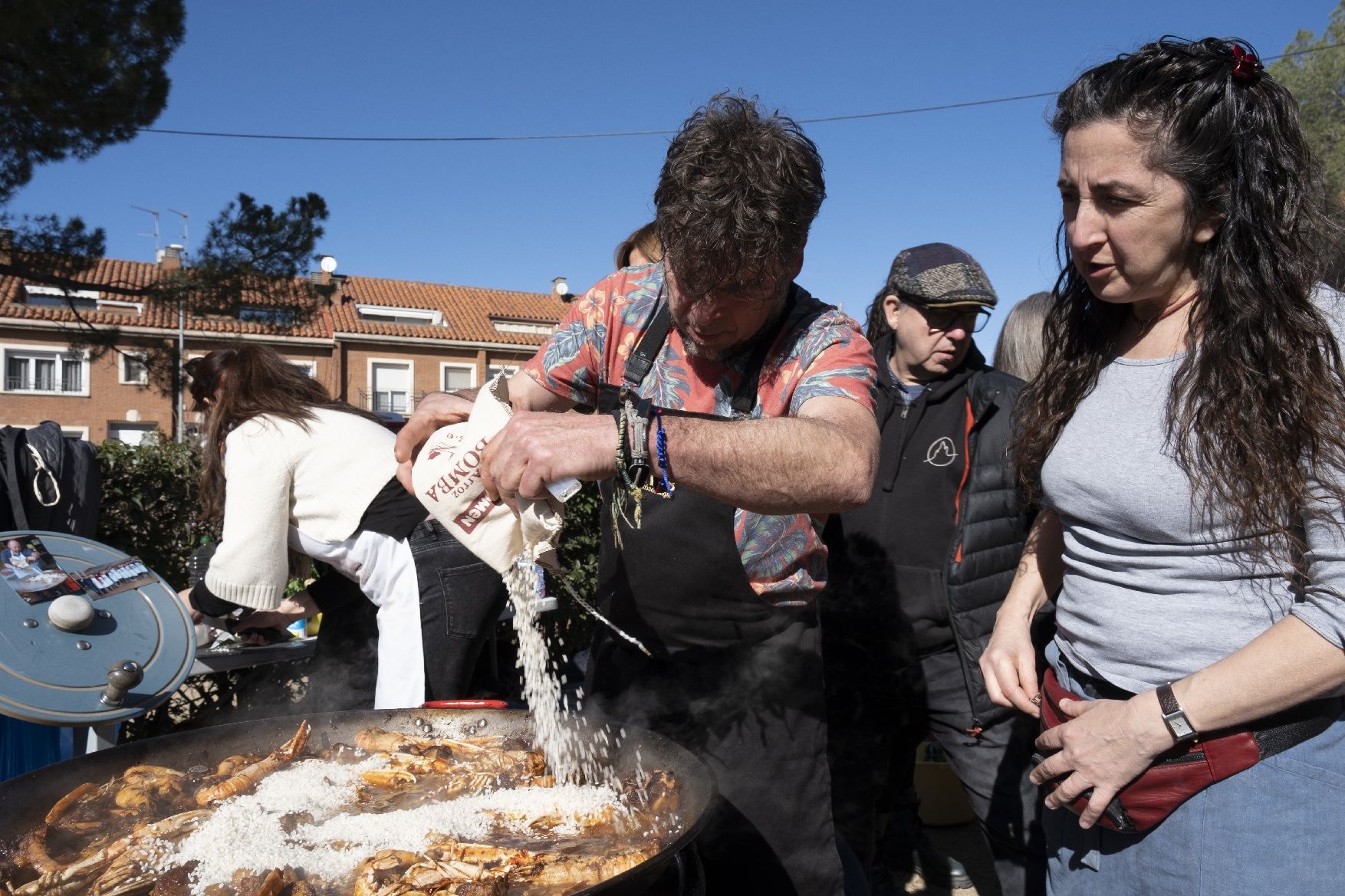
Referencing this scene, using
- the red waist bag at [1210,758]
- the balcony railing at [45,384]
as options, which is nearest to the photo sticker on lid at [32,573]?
the red waist bag at [1210,758]

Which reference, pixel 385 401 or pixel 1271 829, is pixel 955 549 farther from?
pixel 385 401

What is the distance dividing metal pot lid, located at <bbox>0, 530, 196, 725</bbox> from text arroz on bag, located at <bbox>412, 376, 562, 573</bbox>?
1.06m

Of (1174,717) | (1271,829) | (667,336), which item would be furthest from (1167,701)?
(667,336)

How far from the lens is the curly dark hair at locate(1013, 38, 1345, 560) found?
1.36m

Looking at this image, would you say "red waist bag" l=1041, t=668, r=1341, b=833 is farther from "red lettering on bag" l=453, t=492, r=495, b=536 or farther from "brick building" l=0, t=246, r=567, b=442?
"brick building" l=0, t=246, r=567, b=442

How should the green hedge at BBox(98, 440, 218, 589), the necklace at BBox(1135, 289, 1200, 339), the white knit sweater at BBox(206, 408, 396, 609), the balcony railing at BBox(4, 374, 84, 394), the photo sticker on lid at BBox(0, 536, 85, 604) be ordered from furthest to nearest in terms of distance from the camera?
the balcony railing at BBox(4, 374, 84, 394) → the green hedge at BBox(98, 440, 218, 589) → the white knit sweater at BBox(206, 408, 396, 609) → the photo sticker on lid at BBox(0, 536, 85, 604) → the necklace at BBox(1135, 289, 1200, 339)

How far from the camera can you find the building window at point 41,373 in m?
31.8

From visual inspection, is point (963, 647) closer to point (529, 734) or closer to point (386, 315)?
point (529, 734)

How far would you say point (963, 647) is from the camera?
9.32ft

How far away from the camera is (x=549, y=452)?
1533mm

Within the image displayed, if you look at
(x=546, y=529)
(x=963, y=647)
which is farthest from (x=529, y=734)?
(x=963, y=647)

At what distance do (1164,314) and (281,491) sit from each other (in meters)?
2.81

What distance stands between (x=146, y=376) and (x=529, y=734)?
950 cm

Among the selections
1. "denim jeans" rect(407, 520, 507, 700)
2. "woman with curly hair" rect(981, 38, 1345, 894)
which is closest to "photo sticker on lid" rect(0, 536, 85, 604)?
"denim jeans" rect(407, 520, 507, 700)
